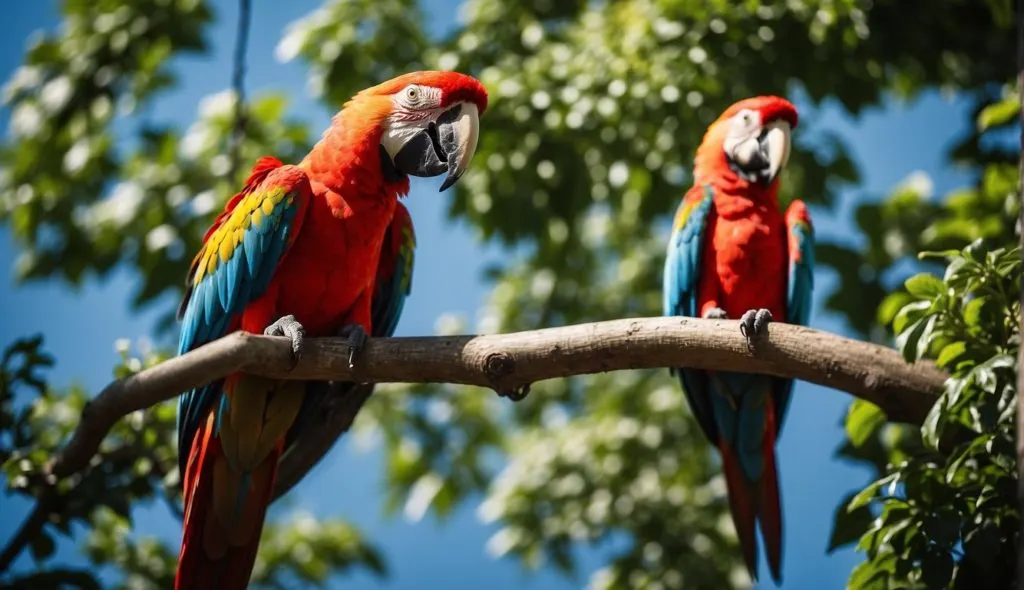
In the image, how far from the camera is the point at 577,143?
550 centimetres

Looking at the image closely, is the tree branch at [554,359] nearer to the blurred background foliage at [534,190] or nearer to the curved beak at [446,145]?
the curved beak at [446,145]

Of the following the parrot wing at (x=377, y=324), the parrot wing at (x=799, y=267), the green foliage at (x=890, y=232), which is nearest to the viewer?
the parrot wing at (x=377, y=324)

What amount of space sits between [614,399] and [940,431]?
469 centimetres

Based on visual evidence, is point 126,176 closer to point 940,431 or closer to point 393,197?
point 393,197

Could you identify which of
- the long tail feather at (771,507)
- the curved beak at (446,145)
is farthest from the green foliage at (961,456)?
the curved beak at (446,145)

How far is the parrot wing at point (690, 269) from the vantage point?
4.12 metres

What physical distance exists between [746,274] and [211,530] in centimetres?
233

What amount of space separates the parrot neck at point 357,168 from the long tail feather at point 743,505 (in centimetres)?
183

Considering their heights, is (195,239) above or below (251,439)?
above

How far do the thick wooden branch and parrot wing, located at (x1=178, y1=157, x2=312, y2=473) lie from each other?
1.23ft

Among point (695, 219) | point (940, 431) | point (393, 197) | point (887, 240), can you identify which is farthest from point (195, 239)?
point (940, 431)

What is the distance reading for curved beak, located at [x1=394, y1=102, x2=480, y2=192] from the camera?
360cm

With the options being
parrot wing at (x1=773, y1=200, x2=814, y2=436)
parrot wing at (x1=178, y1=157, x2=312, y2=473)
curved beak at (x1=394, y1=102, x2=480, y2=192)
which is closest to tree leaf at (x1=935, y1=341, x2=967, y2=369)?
parrot wing at (x1=773, y1=200, x2=814, y2=436)

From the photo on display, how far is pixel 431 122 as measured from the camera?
11.9ft
